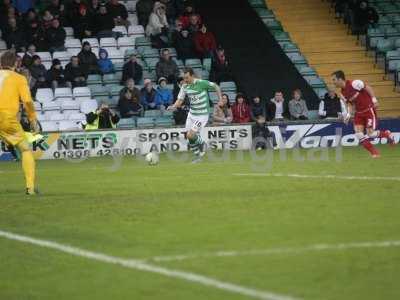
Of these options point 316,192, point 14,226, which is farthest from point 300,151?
point 14,226

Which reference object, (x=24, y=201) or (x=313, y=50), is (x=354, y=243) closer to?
(x=24, y=201)

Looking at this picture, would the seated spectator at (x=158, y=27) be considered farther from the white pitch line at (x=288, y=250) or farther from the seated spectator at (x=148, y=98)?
the white pitch line at (x=288, y=250)

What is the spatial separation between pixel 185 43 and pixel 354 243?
2069cm

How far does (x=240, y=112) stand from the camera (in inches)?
1113

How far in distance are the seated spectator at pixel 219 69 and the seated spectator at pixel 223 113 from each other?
1.78 m

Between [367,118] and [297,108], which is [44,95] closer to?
[297,108]

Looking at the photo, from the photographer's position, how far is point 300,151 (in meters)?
26.5

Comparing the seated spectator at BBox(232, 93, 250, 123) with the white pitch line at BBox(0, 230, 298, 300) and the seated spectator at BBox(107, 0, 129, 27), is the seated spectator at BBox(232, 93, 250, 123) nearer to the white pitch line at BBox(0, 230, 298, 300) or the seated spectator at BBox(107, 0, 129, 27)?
the seated spectator at BBox(107, 0, 129, 27)

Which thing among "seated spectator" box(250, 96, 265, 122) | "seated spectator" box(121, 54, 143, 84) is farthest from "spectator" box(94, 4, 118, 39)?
"seated spectator" box(250, 96, 265, 122)

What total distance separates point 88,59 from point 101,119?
2180 mm

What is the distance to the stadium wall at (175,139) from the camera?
87.9 feet

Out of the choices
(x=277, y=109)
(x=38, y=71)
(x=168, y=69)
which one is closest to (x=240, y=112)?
(x=277, y=109)

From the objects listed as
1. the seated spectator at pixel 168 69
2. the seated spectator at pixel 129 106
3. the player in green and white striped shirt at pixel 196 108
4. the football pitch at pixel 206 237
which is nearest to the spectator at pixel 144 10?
the seated spectator at pixel 168 69

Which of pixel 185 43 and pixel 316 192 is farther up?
pixel 185 43
